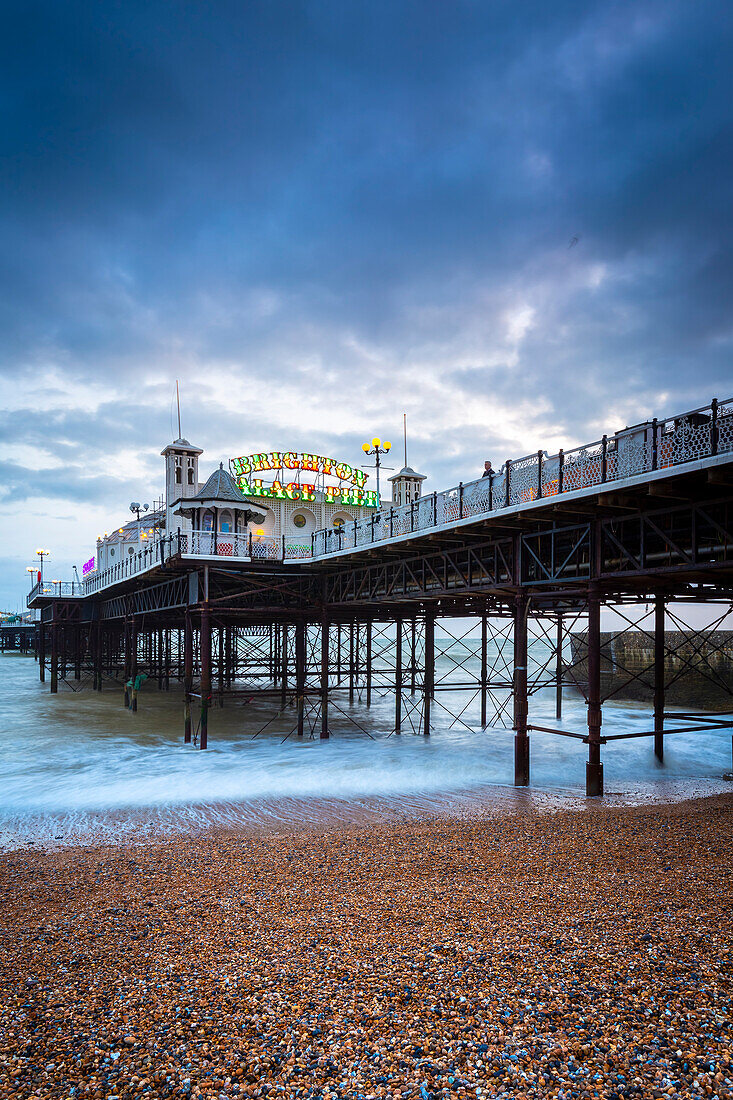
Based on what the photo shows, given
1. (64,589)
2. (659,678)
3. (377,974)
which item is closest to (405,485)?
(659,678)

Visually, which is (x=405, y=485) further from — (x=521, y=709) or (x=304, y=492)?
(x=521, y=709)

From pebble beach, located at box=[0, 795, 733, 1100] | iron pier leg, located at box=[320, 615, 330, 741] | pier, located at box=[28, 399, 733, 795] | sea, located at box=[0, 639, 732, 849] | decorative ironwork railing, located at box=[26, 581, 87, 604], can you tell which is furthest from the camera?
decorative ironwork railing, located at box=[26, 581, 87, 604]

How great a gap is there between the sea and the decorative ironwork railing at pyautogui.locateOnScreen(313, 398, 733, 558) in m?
7.10

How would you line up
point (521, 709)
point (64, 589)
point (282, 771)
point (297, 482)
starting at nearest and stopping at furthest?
point (521, 709)
point (282, 771)
point (297, 482)
point (64, 589)

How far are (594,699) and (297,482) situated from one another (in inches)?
1004

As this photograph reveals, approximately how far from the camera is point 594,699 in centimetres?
1487

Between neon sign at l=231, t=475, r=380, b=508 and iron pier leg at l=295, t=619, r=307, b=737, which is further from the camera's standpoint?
neon sign at l=231, t=475, r=380, b=508

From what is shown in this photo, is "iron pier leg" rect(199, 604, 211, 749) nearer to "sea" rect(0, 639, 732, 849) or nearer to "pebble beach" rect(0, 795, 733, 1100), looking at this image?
"sea" rect(0, 639, 732, 849)

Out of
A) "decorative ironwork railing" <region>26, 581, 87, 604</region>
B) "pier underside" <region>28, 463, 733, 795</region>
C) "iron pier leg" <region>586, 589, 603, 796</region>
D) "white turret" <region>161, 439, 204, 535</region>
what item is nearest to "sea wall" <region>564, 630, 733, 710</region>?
"pier underside" <region>28, 463, 733, 795</region>

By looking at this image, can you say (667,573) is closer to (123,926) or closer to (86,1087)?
(123,926)

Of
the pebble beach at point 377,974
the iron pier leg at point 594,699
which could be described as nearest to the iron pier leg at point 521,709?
the iron pier leg at point 594,699

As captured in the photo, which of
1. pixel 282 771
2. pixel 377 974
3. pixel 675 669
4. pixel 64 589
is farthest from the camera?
pixel 64 589

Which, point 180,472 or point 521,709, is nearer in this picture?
point 521,709

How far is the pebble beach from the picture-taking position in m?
4.83
